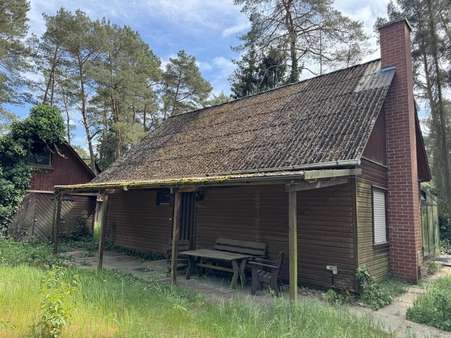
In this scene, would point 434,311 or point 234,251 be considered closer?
point 434,311

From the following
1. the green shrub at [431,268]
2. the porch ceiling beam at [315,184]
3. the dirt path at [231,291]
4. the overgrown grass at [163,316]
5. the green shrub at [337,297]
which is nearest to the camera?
the overgrown grass at [163,316]

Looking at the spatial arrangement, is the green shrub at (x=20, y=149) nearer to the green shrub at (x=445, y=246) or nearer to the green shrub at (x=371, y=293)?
the green shrub at (x=371, y=293)

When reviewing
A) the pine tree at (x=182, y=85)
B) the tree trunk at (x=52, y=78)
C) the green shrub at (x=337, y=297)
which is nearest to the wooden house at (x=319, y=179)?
the green shrub at (x=337, y=297)

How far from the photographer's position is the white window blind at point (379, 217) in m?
7.54

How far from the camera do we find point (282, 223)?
7695 millimetres

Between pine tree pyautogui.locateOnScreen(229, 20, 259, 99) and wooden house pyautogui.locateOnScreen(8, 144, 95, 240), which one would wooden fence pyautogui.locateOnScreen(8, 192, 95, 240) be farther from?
pine tree pyautogui.locateOnScreen(229, 20, 259, 99)

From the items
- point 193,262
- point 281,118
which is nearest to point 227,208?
point 193,262

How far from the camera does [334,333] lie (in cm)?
395

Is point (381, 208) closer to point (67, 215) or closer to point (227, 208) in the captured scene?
point (227, 208)

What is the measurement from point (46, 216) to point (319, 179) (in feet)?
44.2

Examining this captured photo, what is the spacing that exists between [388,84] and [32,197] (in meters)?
14.3

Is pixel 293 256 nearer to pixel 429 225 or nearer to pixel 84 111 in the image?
pixel 429 225

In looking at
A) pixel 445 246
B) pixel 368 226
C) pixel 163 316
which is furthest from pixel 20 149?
pixel 445 246

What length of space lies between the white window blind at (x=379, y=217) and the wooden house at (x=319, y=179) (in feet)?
0.08
